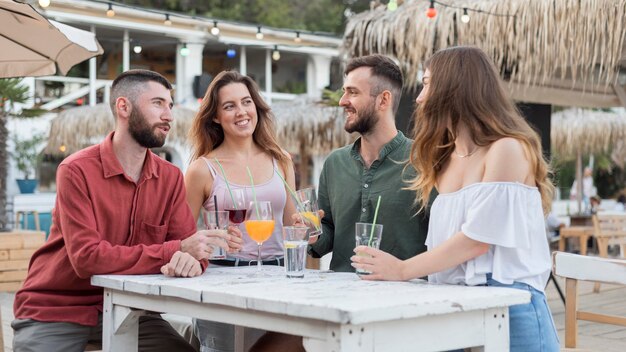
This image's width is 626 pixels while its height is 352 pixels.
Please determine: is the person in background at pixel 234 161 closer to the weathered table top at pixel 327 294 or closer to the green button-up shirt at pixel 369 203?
the green button-up shirt at pixel 369 203

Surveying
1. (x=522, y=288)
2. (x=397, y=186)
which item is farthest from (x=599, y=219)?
(x=522, y=288)

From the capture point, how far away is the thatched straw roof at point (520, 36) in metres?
7.26

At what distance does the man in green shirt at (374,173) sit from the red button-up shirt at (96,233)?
0.66 m

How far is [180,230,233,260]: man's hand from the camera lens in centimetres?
308

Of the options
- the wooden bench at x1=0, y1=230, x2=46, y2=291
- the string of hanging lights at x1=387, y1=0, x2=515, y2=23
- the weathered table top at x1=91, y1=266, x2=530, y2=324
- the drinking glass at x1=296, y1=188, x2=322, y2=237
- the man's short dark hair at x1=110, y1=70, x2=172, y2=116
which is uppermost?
the string of hanging lights at x1=387, y1=0, x2=515, y2=23

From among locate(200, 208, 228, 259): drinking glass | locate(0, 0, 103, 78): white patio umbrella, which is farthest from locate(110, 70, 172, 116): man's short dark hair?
locate(0, 0, 103, 78): white patio umbrella

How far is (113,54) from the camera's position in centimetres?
2148

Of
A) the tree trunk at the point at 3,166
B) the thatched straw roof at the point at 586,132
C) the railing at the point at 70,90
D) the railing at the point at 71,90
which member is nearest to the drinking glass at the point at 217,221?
the tree trunk at the point at 3,166

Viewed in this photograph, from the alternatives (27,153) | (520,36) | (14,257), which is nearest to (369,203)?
(520,36)

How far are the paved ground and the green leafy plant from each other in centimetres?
1008

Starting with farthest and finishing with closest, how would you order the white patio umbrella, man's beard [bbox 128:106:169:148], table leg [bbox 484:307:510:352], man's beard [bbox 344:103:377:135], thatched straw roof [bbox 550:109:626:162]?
thatched straw roof [bbox 550:109:626:162], the white patio umbrella, man's beard [bbox 344:103:377:135], man's beard [bbox 128:106:169:148], table leg [bbox 484:307:510:352]

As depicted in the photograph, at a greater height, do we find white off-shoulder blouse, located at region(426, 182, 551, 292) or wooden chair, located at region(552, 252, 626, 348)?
white off-shoulder blouse, located at region(426, 182, 551, 292)

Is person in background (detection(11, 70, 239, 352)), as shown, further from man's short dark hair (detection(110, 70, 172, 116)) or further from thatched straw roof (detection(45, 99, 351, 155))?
thatched straw roof (detection(45, 99, 351, 155))

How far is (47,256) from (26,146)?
629 inches
